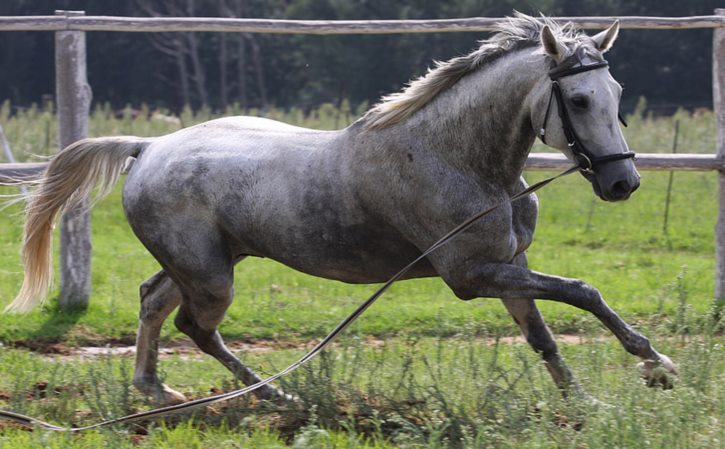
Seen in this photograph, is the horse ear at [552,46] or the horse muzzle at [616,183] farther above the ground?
the horse ear at [552,46]

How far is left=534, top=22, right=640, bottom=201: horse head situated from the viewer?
4.71 metres

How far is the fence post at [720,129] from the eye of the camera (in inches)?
307

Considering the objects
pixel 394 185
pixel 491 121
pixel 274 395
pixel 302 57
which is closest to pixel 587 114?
pixel 491 121

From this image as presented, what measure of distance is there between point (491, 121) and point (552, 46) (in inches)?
18.9

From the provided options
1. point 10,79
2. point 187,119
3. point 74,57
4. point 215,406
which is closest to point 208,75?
point 10,79

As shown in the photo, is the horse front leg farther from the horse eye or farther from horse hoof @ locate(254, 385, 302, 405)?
horse hoof @ locate(254, 385, 302, 405)

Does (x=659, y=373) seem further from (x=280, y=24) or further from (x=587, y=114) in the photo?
(x=280, y=24)

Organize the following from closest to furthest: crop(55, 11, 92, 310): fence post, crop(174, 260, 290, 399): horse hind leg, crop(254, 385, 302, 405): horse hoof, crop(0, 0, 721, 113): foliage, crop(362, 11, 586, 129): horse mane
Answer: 1. crop(362, 11, 586, 129): horse mane
2. crop(254, 385, 302, 405): horse hoof
3. crop(174, 260, 290, 399): horse hind leg
4. crop(55, 11, 92, 310): fence post
5. crop(0, 0, 721, 113): foliage

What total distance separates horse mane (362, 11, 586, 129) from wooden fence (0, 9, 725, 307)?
7.59 ft

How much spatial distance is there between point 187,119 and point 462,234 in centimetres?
1187

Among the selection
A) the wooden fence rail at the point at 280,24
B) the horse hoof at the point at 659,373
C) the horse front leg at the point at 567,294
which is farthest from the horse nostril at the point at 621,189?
the wooden fence rail at the point at 280,24

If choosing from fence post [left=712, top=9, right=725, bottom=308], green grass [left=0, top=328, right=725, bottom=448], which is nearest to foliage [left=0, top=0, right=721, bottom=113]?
fence post [left=712, top=9, right=725, bottom=308]

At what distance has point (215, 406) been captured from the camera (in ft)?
18.6

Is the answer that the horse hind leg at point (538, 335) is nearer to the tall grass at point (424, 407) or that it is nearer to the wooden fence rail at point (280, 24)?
the tall grass at point (424, 407)
